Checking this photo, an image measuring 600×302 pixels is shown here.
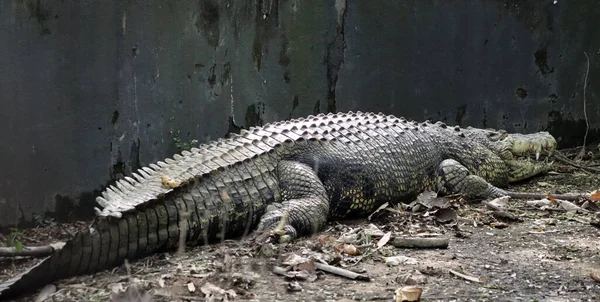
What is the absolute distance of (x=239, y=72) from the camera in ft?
18.4

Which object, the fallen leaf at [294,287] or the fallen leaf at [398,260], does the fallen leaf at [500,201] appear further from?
the fallen leaf at [294,287]

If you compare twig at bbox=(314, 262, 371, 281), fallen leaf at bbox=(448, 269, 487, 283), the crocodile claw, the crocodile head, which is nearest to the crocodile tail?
twig at bbox=(314, 262, 371, 281)

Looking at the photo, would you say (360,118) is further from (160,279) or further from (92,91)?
(160,279)

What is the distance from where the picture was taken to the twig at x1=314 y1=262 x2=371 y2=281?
290 centimetres

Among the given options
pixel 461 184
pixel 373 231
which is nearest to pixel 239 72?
pixel 461 184

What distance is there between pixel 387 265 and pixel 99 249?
1.44 metres

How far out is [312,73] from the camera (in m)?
5.96

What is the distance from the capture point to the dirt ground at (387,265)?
8.69 feet

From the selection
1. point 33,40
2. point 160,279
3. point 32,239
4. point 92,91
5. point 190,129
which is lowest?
point 32,239

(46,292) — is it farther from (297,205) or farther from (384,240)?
(384,240)

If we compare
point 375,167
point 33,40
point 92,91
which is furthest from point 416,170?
point 33,40

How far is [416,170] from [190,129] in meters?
2.01

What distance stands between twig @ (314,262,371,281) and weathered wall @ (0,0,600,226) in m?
2.67

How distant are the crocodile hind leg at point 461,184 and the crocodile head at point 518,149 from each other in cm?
71
